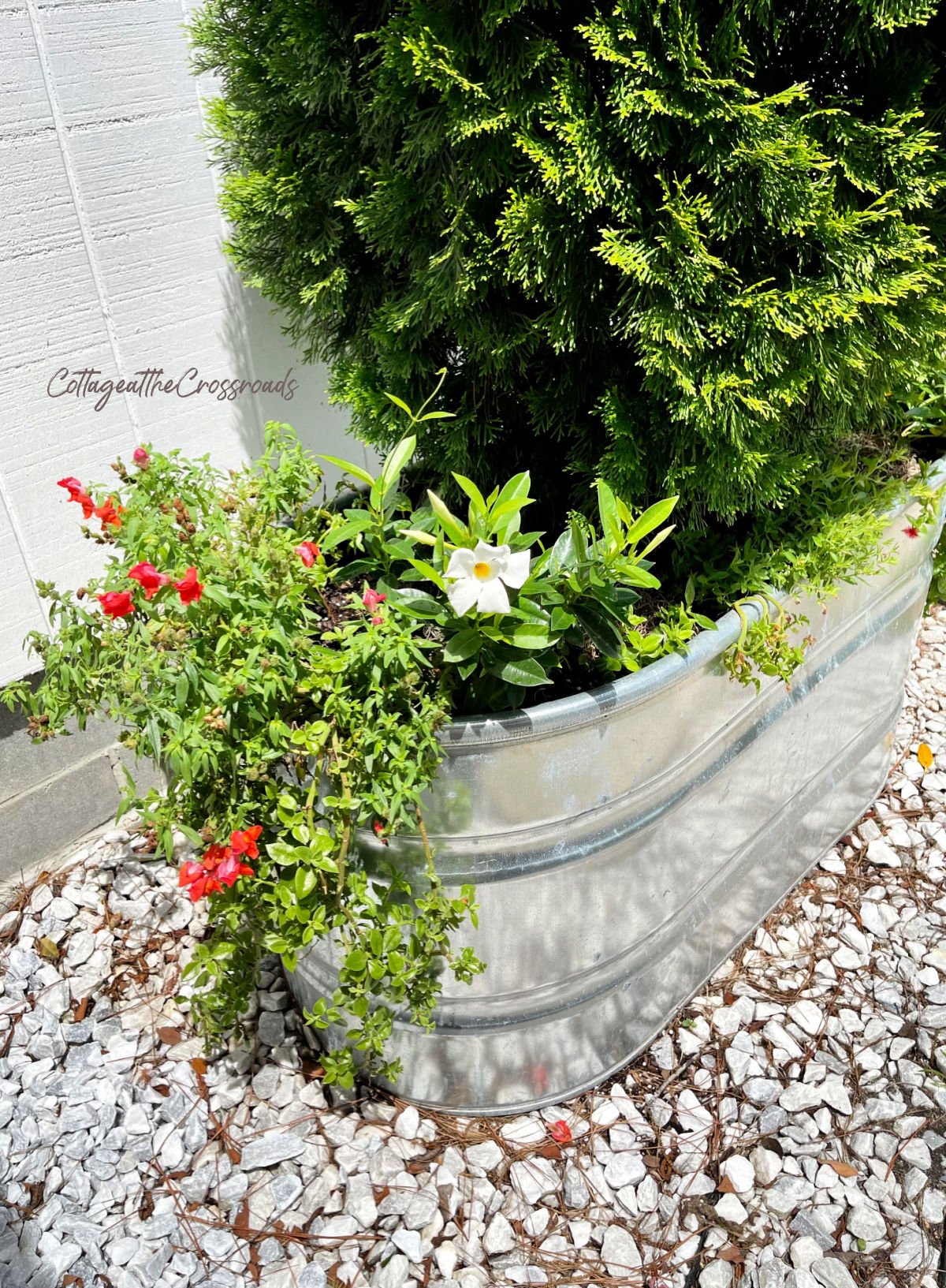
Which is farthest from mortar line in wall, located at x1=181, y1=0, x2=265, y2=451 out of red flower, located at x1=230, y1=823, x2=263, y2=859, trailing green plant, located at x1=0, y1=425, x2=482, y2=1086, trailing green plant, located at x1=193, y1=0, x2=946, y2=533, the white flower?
red flower, located at x1=230, y1=823, x2=263, y2=859

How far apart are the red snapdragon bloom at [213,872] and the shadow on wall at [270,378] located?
4.35ft

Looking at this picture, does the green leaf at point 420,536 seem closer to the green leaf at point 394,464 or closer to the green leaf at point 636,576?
the green leaf at point 394,464

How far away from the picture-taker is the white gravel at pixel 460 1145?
168 cm

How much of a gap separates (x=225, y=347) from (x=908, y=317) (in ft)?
5.21

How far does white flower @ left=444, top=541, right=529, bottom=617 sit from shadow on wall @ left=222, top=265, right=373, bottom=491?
115 cm

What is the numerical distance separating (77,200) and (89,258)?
0.11 m

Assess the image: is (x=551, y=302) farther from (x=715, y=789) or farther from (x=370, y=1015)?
(x=370, y=1015)

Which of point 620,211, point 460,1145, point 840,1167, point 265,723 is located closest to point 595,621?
point 265,723

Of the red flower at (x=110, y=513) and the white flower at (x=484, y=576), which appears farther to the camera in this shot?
the red flower at (x=110, y=513)

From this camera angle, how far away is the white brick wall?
1.95 m

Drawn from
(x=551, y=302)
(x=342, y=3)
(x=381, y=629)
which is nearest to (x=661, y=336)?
(x=551, y=302)

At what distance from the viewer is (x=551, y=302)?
1766mm

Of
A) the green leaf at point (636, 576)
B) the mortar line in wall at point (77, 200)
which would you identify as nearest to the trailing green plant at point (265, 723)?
the green leaf at point (636, 576)

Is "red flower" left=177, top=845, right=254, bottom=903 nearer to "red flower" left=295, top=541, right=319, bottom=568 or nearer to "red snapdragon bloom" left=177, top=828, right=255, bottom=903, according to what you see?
"red snapdragon bloom" left=177, top=828, right=255, bottom=903
